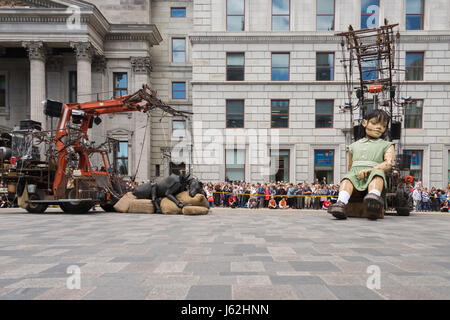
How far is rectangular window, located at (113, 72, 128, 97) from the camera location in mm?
31905

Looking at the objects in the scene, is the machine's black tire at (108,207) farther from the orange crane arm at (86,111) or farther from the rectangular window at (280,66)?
the rectangular window at (280,66)

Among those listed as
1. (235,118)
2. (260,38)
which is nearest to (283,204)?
(235,118)

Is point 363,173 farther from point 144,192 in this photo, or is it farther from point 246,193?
point 246,193

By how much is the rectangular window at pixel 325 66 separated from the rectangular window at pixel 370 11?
12.5ft

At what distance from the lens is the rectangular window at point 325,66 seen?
1011 inches

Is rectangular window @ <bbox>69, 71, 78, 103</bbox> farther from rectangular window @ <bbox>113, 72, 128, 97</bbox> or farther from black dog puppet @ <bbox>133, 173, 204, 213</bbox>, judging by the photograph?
black dog puppet @ <bbox>133, 173, 204, 213</bbox>

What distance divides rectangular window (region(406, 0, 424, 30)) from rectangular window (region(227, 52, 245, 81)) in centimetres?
1359

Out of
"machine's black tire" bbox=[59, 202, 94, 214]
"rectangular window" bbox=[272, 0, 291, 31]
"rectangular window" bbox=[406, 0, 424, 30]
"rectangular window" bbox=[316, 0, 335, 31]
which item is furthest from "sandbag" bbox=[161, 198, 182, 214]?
"rectangular window" bbox=[406, 0, 424, 30]

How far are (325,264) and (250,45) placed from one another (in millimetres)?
23696

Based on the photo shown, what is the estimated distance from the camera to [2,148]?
14.7 m

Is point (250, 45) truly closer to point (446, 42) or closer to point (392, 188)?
point (446, 42)

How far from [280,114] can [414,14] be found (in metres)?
13.2

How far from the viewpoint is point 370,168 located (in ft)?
36.8

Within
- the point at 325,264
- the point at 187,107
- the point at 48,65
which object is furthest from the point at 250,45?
the point at 325,264
